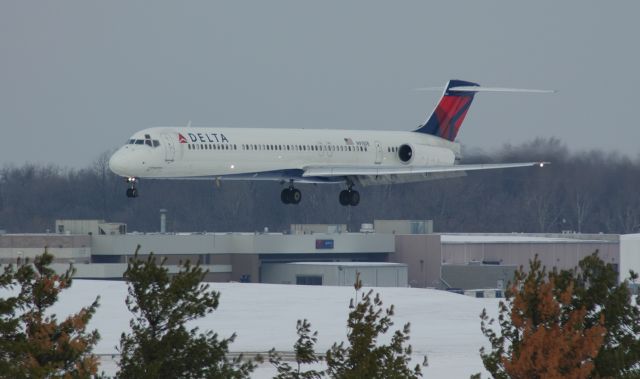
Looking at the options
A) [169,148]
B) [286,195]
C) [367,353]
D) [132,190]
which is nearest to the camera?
[367,353]

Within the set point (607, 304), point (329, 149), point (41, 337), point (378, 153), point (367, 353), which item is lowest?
point (367, 353)

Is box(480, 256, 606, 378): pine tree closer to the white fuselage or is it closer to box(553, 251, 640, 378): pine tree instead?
box(553, 251, 640, 378): pine tree

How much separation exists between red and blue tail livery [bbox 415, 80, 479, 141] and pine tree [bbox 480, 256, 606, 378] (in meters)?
41.3

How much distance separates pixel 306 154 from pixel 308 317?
7.14 meters

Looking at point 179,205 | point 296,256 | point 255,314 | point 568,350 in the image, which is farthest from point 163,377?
point 179,205

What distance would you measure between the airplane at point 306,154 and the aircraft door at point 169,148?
37 mm

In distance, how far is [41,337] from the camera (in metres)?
19.1

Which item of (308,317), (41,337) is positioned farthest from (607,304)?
(308,317)

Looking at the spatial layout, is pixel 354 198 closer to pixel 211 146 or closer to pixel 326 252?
pixel 211 146

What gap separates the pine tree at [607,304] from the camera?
2416cm

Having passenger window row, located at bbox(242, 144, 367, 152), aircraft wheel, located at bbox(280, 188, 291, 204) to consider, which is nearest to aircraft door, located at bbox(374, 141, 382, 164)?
passenger window row, located at bbox(242, 144, 367, 152)

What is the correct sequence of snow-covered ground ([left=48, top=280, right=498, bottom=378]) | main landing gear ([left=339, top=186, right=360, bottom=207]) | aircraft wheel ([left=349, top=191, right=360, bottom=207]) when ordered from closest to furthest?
snow-covered ground ([left=48, top=280, right=498, bottom=378]) < main landing gear ([left=339, top=186, right=360, bottom=207]) < aircraft wheel ([left=349, top=191, right=360, bottom=207])

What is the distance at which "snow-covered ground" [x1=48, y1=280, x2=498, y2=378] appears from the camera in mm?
46250

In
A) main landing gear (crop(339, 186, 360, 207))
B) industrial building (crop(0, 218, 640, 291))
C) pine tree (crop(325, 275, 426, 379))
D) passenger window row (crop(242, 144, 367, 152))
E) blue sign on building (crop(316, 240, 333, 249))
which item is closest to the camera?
pine tree (crop(325, 275, 426, 379))
